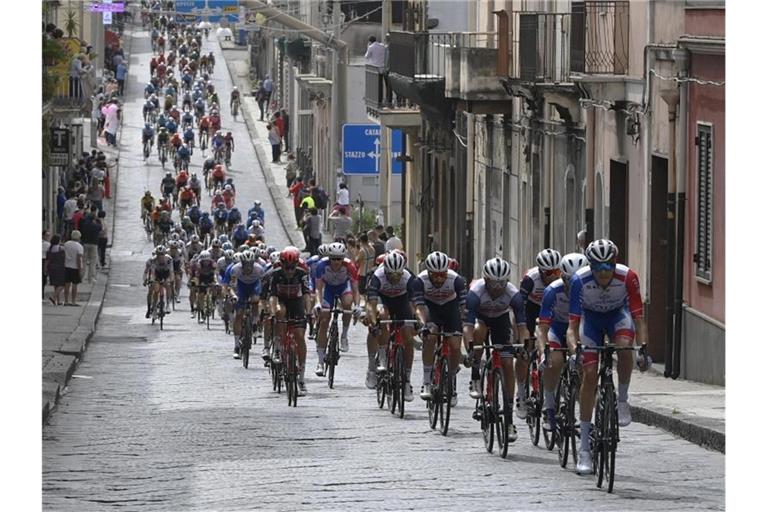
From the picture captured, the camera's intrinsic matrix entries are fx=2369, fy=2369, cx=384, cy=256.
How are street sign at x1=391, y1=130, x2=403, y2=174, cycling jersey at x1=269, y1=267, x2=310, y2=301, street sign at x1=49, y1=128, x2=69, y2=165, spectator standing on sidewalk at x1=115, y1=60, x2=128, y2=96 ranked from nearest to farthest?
cycling jersey at x1=269, y1=267, x2=310, y2=301, street sign at x1=49, y1=128, x2=69, y2=165, street sign at x1=391, y1=130, x2=403, y2=174, spectator standing on sidewalk at x1=115, y1=60, x2=128, y2=96

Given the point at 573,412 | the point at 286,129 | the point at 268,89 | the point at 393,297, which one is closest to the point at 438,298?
the point at 393,297

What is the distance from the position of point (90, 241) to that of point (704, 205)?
1070 inches

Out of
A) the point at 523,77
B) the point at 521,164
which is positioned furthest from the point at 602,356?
the point at 521,164

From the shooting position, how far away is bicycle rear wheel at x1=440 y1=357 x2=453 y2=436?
19.5 meters

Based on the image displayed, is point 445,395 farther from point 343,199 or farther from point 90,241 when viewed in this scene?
point 343,199

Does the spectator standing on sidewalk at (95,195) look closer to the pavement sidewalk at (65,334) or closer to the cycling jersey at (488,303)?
the pavement sidewalk at (65,334)

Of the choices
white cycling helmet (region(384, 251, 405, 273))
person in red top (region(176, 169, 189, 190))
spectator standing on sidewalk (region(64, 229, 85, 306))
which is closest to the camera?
white cycling helmet (region(384, 251, 405, 273))

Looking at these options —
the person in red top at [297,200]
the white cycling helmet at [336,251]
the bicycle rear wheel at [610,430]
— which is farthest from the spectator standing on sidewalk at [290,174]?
the bicycle rear wheel at [610,430]

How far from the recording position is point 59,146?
50125mm

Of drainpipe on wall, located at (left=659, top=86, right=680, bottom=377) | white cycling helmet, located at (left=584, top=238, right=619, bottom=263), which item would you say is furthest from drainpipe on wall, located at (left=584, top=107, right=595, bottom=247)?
white cycling helmet, located at (left=584, top=238, right=619, bottom=263)

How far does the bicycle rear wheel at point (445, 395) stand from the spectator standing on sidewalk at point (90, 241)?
31.5 meters

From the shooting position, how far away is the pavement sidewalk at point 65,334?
26484 millimetres

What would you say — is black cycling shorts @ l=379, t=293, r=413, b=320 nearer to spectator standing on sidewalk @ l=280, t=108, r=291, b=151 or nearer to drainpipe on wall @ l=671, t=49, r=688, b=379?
drainpipe on wall @ l=671, t=49, r=688, b=379

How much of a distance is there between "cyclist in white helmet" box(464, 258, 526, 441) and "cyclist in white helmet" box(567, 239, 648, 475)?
76.7 inches
